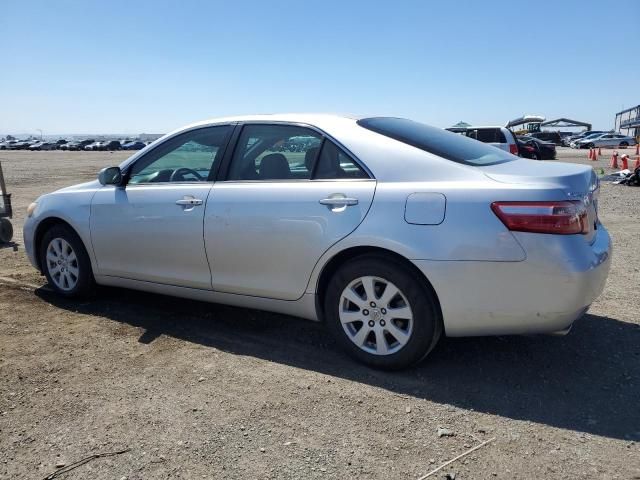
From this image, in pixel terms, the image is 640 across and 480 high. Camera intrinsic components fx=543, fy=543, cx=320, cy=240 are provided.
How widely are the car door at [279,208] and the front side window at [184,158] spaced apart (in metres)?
0.19

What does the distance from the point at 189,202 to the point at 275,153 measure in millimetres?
724

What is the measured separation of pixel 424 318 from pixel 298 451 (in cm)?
106

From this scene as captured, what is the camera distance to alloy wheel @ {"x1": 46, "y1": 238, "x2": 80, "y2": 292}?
4738 millimetres

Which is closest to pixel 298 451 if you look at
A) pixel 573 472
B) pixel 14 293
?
pixel 573 472

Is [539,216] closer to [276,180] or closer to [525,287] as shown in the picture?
[525,287]

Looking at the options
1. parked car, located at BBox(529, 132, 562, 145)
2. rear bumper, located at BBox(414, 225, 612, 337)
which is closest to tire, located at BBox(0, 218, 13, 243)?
rear bumper, located at BBox(414, 225, 612, 337)

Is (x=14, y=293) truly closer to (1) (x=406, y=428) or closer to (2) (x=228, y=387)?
(2) (x=228, y=387)

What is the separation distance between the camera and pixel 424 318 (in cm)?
316

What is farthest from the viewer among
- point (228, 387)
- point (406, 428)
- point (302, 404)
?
point (228, 387)

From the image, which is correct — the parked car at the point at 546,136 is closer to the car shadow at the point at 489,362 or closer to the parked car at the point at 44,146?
the car shadow at the point at 489,362

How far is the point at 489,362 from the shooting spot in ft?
11.5

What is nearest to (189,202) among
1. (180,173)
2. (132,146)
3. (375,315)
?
(180,173)

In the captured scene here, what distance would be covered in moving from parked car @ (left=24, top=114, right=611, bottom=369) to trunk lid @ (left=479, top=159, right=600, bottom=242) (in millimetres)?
11

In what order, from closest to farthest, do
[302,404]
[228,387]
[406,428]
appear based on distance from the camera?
1. [406,428]
2. [302,404]
3. [228,387]
